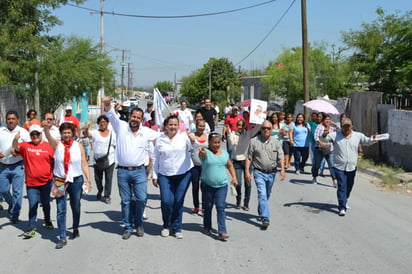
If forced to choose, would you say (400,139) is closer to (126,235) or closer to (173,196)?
(173,196)

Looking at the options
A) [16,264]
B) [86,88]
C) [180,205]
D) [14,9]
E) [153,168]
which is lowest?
[16,264]

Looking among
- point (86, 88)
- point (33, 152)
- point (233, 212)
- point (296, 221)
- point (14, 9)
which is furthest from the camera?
point (86, 88)

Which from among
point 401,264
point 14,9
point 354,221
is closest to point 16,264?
point 401,264

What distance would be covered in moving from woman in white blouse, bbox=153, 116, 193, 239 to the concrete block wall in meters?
8.23

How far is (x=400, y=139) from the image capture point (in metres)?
13.8

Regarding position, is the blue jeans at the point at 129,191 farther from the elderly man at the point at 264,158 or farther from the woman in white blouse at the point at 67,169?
the elderly man at the point at 264,158

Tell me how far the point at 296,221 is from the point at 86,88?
21.1 meters

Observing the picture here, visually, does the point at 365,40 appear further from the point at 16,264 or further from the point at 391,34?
the point at 16,264

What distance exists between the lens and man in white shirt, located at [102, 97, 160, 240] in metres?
7.03

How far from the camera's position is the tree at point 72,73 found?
2464 cm

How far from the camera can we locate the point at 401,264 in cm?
606

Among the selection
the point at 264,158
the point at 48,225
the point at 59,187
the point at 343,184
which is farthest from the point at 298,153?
the point at 59,187

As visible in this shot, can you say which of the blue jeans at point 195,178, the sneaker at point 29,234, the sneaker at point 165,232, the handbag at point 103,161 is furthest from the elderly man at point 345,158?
the sneaker at point 29,234

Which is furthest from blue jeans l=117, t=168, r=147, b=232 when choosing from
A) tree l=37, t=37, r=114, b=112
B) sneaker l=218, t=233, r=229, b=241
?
tree l=37, t=37, r=114, b=112
